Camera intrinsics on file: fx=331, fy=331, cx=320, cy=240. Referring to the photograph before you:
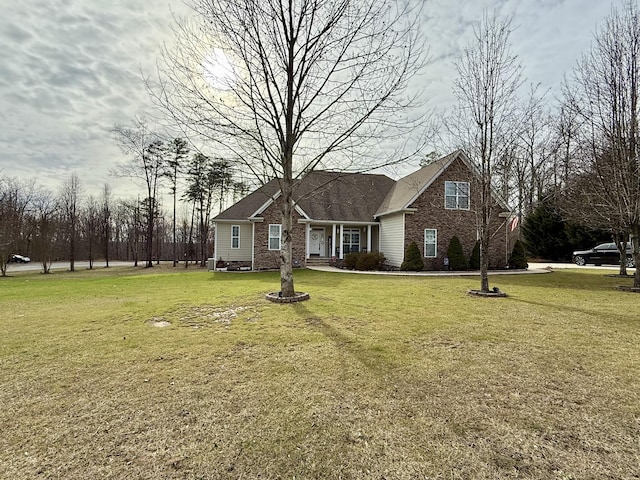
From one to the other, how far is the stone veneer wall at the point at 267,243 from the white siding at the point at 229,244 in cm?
183

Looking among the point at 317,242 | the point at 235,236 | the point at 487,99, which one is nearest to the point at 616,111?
the point at 487,99

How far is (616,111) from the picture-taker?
1174 centimetres

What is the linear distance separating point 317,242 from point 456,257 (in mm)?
8766

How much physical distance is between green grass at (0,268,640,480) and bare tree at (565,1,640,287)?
7741 mm

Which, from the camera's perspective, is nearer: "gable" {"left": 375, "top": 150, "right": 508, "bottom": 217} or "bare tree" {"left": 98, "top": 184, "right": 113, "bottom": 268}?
"gable" {"left": 375, "top": 150, "right": 508, "bottom": 217}

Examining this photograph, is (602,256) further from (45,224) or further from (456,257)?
(45,224)

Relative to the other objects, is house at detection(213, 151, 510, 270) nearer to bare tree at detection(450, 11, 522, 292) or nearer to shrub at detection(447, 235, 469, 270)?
shrub at detection(447, 235, 469, 270)

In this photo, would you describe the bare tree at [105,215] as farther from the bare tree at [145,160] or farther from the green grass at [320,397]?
the green grass at [320,397]

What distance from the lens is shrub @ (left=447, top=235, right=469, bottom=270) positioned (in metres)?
18.6

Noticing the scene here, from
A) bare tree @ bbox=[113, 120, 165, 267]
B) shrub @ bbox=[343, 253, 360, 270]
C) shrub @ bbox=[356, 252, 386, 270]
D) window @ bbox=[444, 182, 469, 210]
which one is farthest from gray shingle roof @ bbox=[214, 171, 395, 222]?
bare tree @ bbox=[113, 120, 165, 267]

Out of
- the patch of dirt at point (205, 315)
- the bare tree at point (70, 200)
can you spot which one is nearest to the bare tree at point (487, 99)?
the patch of dirt at point (205, 315)

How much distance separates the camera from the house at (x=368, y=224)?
19.1 metres

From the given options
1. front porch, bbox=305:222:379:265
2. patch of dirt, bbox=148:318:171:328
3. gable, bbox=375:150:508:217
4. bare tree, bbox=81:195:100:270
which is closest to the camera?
patch of dirt, bbox=148:318:171:328

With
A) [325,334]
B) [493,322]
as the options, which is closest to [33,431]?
[325,334]
